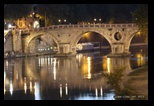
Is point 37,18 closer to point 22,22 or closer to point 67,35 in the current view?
point 22,22

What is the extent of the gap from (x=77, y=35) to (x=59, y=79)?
503 inches

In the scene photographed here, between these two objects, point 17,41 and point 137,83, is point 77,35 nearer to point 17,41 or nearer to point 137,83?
point 17,41

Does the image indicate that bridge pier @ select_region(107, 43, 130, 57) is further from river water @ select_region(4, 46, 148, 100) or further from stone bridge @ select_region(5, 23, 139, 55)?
→ river water @ select_region(4, 46, 148, 100)

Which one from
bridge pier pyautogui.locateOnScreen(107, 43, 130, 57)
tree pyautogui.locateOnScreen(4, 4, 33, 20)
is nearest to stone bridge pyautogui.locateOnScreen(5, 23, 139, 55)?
bridge pier pyautogui.locateOnScreen(107, 43, 130, 57)

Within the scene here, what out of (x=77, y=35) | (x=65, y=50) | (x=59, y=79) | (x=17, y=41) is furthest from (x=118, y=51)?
(x=59, y=79)

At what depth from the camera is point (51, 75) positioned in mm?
22391

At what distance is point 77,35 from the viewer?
33.0 meters

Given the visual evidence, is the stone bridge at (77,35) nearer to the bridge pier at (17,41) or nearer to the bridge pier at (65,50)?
the bridge pier at (65,50)

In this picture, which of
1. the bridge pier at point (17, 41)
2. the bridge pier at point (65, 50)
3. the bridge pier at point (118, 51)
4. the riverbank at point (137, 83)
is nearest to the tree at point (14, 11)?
the bridge pier at point (17, 41)

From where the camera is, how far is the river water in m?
16.5

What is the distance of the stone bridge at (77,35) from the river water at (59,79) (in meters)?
2.11

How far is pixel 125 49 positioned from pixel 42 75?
10730 millimetres

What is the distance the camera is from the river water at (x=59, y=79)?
16469mm
